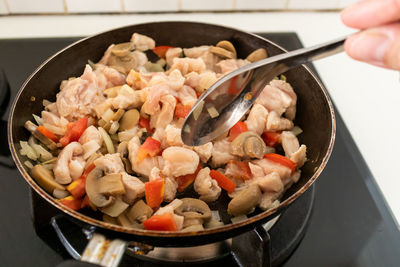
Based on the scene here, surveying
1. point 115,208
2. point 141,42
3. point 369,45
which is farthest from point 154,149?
point 369,45

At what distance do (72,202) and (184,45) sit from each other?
3.02 ft

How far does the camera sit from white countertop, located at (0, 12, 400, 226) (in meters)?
1.64

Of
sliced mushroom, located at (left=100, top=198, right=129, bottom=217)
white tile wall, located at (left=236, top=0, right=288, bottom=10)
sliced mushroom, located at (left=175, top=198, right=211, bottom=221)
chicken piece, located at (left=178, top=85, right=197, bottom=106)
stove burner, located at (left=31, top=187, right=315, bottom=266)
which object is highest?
white tile wall, located at (left=236, top=0, right=288, bottom=10)

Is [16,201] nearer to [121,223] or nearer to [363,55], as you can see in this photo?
[121,223]

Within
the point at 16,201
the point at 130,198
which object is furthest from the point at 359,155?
the point at 16,201

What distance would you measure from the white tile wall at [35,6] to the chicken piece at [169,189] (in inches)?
55.3

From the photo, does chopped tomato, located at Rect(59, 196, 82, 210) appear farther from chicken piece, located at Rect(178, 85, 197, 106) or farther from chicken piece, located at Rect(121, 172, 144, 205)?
chicken piece, located at Rect(178, 85, 197, 106)

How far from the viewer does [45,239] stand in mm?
1284

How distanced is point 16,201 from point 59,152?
9.3 inches

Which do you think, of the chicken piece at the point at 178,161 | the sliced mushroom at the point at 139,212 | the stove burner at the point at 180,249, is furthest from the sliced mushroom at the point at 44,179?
the chicken piece at the point at 178,161

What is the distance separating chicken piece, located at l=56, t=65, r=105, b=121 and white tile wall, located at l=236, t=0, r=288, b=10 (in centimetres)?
112

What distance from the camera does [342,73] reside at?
2.00 meters

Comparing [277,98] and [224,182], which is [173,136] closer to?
[224,182]

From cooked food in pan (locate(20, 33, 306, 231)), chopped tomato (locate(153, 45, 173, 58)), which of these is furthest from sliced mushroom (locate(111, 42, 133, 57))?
chopped tomato (locate(153, 45, 173, 58))
